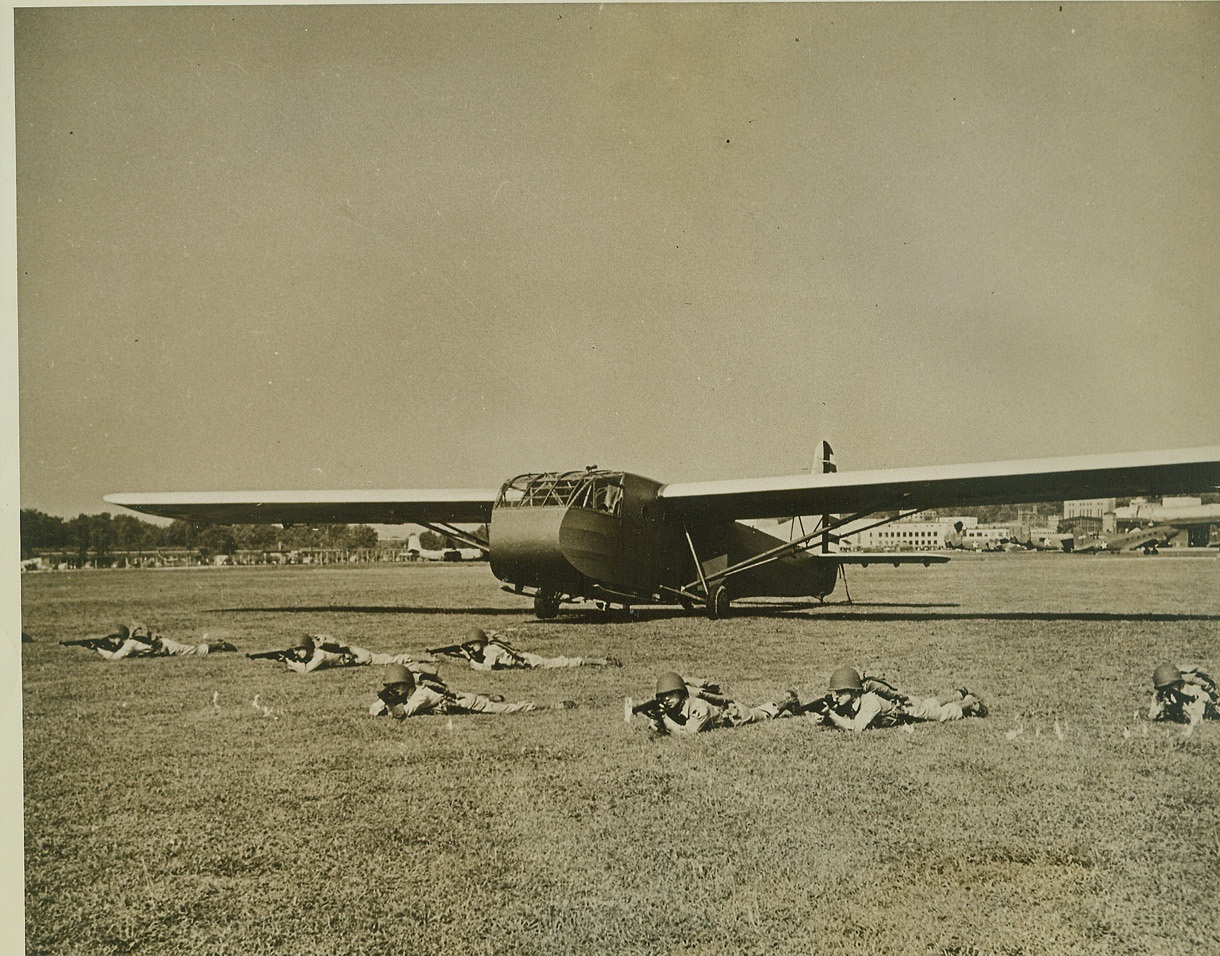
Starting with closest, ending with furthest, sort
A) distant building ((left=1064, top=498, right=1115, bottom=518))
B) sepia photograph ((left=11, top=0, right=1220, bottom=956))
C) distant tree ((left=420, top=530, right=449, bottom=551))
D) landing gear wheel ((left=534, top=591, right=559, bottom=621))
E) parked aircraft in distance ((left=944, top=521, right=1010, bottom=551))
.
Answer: sepia photograph ((left=11, top=0, right=1220, bottom=956)) < distant building ((left=1064, top=498, right=1115, bottom=518)) < parked aircraft in distance ((left=944, top=521, right=1010, bottom=551)) < landing gear wheel ((left=534, top=591, right=559, bottom=621)) < distant tree ((left=420, top=530, right=449, bottom=551))

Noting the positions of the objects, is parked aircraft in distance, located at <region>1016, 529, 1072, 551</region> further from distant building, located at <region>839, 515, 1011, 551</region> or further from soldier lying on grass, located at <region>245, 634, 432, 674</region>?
soldier lying on grass, located at <region>245, 634, 432, 674</region>

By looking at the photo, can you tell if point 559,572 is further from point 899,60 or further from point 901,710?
point 899,60

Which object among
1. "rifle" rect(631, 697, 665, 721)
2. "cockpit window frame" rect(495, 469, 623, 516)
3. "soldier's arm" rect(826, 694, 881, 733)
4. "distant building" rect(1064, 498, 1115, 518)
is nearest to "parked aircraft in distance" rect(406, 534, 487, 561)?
"cockpit window frame" rect(495, 469, 623, 516)

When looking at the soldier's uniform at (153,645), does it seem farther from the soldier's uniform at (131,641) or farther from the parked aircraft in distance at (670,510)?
the parked aircraft in distance at (670,510)

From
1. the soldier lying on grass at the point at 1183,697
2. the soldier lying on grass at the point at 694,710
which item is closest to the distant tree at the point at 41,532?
the soldier lying on grass at the point at 694,710

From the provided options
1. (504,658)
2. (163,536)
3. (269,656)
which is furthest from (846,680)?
(163,536)

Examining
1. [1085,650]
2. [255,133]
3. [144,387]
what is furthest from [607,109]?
[1085,650]
